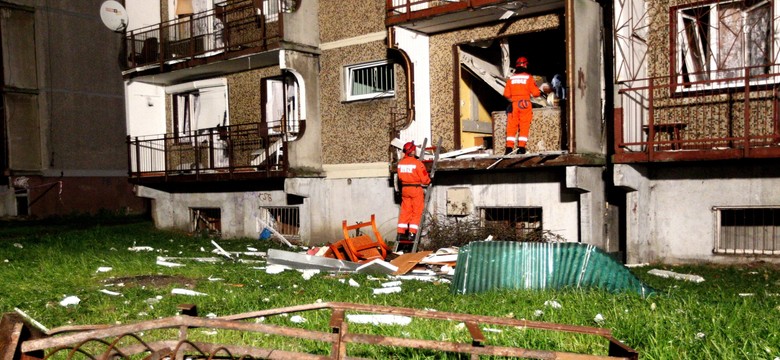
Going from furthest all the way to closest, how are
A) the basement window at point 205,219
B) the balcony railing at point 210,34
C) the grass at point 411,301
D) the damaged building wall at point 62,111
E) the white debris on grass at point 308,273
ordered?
the damaged building wall at point 62,111 → the basement window at point 205,219 → the balcony railing at point 210,34 → the white debris on grass at point 308,273 → the grass at point 411,301

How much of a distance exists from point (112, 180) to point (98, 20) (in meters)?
6.25

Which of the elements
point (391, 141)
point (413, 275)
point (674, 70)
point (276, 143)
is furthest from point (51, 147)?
point (674, 70)

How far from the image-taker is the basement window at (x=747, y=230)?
11422mm

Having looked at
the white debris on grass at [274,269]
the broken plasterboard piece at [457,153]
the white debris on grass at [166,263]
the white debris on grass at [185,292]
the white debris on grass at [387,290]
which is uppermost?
the broken plasterboard piece at [457,153]

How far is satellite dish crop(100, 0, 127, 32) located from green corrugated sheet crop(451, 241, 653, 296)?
593 inches

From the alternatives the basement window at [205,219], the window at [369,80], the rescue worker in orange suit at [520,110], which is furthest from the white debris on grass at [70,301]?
the basement window at [205,219]

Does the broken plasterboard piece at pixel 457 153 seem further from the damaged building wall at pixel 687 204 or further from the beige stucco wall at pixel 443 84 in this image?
the damaged building wall at pixel 687 204

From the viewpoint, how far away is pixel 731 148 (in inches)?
434

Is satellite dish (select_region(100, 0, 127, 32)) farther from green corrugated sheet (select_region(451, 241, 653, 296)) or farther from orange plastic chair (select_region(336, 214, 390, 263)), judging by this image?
green corrugated sheet (select_region(451, 241, 653, 296))

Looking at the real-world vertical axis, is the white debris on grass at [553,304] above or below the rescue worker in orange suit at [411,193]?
below

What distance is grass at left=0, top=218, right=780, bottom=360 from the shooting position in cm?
564

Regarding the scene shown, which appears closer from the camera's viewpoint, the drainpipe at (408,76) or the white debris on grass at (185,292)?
the white debris on grass at (185,292)

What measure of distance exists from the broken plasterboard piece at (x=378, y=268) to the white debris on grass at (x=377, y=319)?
4.06m

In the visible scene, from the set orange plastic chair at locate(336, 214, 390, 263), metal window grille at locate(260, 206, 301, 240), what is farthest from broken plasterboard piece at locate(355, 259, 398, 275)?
metal window grille at locate(260, 206, 301, 240)
